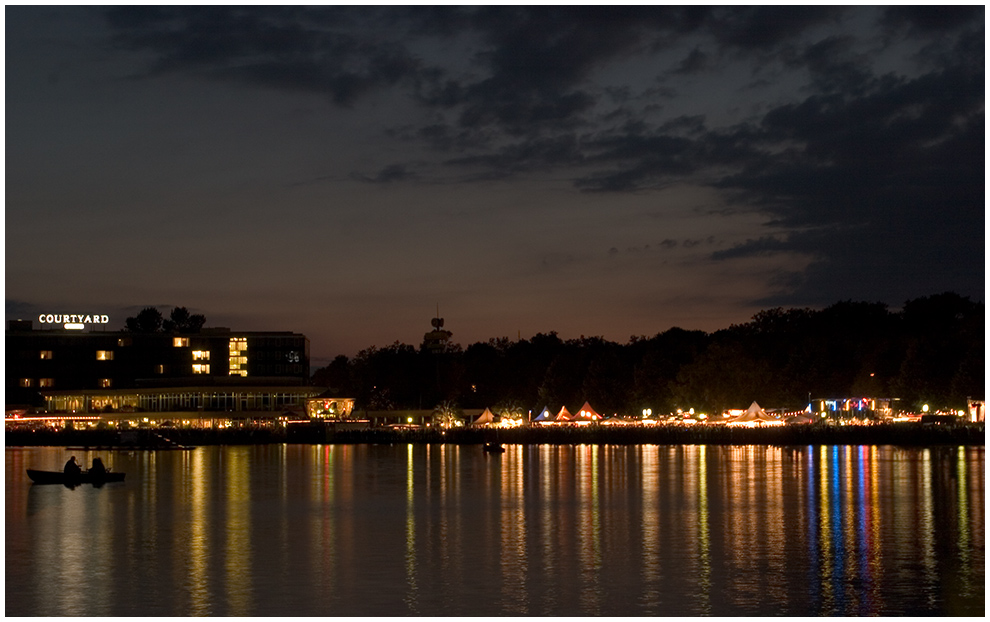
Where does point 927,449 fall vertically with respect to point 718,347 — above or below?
below

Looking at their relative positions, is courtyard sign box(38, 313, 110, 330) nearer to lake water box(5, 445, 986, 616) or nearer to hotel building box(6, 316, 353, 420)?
hotel building box(6, 316, 353, 420)

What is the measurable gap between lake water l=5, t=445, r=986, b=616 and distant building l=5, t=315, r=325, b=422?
71.3m

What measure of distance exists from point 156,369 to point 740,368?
84992 mm

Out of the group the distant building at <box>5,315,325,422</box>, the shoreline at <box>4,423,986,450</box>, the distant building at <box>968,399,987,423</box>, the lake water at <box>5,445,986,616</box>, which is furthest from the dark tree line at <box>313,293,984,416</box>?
the lake water at <box>5,445,986,616</box>

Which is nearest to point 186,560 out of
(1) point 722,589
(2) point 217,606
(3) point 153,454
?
(2) point 217,606

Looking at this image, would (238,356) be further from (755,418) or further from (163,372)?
(755,418)

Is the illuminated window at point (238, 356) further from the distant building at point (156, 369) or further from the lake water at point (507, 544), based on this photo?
the lake water at point (507, 544)

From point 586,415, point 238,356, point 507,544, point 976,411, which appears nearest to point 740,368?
point 586,415

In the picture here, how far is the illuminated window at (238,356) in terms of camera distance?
174 meters

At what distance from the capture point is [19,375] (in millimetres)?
160875

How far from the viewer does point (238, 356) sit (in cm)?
17450

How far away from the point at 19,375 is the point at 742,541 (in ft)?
469

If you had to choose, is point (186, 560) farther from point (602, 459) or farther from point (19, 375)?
point (19, 375)

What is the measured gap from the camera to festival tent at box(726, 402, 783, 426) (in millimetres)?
112062
